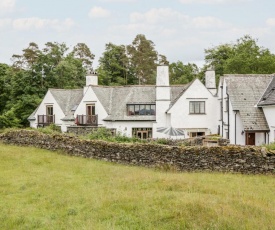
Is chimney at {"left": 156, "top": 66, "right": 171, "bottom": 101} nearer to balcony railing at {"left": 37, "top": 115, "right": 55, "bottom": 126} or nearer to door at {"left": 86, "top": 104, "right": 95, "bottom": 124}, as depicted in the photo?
door at {"left": 86, "top": 104, "right": 95, "bottom": 124}

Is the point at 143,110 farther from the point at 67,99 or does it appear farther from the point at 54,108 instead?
the point at 54,108

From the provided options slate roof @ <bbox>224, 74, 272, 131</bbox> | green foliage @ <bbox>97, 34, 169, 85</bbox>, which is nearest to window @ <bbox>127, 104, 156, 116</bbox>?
slate roof @ <bbox>224, 74, 272, 131</bbox>

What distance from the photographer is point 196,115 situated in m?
36.1

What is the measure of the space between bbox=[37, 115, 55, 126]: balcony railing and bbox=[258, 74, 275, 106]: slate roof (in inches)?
999

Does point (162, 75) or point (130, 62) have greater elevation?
point (130, 62)

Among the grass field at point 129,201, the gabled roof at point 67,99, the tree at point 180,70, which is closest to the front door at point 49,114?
the gabled roof at point 67,99

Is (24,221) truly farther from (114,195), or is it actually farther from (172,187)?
(172,187)

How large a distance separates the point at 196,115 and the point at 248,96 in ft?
22.4

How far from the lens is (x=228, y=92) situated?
31.1 metres

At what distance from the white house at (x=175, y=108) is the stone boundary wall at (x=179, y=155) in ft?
39.7

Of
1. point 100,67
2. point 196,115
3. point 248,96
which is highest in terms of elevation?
point 100,67

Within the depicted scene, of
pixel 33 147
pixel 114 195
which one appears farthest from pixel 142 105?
pixel 114 195

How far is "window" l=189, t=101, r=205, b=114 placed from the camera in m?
36.2

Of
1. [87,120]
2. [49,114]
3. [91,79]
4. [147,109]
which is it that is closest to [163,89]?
[147,109]
